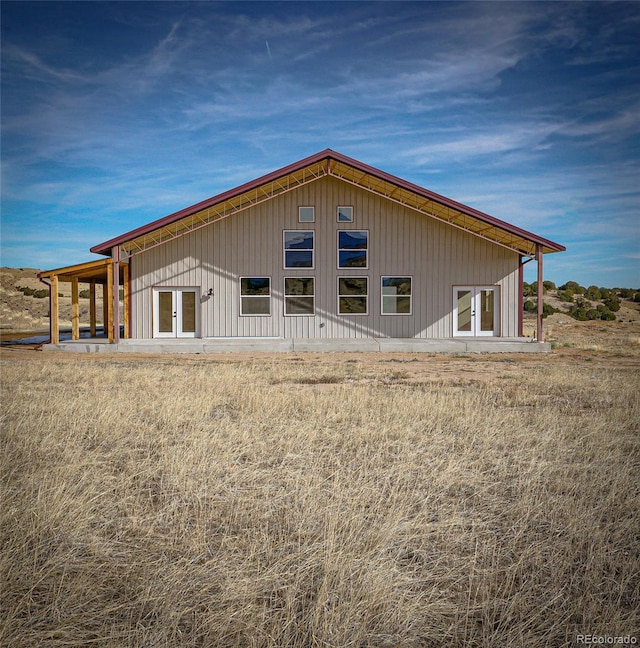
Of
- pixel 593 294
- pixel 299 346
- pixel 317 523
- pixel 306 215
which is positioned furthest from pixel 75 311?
pixel 593 294

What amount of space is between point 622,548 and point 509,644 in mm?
1624

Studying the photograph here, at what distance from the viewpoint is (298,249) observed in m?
22.9

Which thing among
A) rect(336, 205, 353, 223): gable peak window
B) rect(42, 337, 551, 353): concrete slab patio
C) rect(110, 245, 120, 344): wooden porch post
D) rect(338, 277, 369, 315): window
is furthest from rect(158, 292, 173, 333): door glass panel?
rect(336, 205, 353, 223): gable peak window

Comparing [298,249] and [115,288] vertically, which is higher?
[298,249]

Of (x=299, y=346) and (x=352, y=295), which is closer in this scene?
(x=299, y=346)

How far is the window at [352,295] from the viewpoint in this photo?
23.0 metres

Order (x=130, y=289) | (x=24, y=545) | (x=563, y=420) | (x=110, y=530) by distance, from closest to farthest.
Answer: (x=24, y=545), (x=110, y=530), (x=563, y=420), (x=130, y=289)

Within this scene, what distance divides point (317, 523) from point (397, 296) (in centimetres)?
1914

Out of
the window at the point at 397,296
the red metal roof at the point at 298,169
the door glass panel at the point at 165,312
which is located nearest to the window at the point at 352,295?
the window at the point at 397,296

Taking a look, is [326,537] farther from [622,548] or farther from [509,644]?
[622,548]

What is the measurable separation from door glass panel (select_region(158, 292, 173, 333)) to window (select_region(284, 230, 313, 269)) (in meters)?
5.20

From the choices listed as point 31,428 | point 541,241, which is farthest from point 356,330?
point 31,428

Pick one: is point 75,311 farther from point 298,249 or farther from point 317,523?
point 317,523

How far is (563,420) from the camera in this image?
8.33 meters
